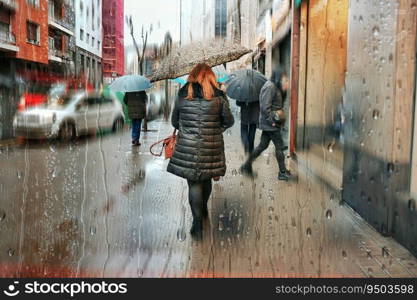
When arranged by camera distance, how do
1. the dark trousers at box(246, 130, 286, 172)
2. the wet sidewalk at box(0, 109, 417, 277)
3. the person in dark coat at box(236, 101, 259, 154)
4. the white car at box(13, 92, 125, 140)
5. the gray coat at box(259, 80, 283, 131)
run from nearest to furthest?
the wet sidewalk at box(0, 109, 417, 277) → the gray coat at box(259, 80, 283, 131) → the dark trousers at box(246, 130, 286, 172) → the white car at box(13, 92, 125, 140) → the person in dark coat at box(236, 101, 259, 154)

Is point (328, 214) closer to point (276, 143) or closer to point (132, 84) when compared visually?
point (276, 143)

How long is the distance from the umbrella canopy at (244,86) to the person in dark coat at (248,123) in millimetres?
183

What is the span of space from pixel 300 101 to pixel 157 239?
5488 mm

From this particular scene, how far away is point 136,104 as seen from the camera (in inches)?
333

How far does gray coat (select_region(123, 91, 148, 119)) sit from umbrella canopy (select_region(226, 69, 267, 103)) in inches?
80.3

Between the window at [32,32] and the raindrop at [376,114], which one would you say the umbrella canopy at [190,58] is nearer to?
the window at [32,32]

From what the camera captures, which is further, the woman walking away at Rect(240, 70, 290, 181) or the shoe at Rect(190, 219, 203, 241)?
the woman walking away at Rect(240, 70, 290, 181)

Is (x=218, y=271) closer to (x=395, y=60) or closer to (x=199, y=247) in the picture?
(x=199, y=247)

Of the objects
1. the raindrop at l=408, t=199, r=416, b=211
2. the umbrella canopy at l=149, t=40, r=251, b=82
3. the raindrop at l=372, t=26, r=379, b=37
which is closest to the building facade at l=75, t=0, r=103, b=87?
the umbrella canopy at l=149, t=40, r=251, b=82

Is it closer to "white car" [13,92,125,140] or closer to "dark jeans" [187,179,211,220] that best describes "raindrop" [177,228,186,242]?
"dark jeans" [187,179,211,220]

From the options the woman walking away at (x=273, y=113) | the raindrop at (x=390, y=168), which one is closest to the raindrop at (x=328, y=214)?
the raindrop at (x=390, y=168)

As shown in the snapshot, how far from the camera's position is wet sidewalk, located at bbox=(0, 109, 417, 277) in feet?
11.4

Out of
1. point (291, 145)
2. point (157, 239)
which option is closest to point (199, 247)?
point (157, 239)

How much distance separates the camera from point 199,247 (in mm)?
3871
